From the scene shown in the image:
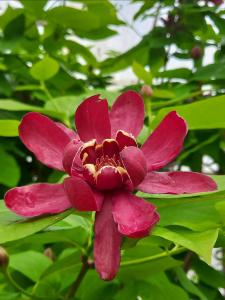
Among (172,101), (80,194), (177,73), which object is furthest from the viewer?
(177,73)

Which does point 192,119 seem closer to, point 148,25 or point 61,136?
point 61,136

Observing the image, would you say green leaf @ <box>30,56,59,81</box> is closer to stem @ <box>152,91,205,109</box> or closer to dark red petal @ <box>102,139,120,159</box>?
stem @ <box>152,91,205,109</box>

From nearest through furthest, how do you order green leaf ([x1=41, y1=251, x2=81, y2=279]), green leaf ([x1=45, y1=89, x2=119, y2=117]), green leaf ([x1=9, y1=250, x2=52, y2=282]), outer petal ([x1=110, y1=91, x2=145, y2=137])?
outer petal ([x1=110, y1=91, x2=145, y2=137]) → green leaf ([x1=41, y1=251, x2=81, y2=279]) → green leaf ([x1=9, y1=250, x2=52, y2=282]) → green leaf ([x1=45, y1=89, x2=119, y2=117])

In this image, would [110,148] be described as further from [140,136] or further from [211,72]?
[211,72]

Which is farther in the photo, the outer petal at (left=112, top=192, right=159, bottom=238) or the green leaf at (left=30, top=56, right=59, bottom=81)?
the green leaf at (left=30, top=56, right=59, bottom=81)

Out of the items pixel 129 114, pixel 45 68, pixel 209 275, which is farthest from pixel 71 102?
pixel 129 114

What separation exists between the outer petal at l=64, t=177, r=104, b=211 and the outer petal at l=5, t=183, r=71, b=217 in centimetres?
3

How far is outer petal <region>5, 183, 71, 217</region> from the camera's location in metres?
0.41

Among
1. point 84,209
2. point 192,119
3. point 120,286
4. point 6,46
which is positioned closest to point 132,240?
point 84,209

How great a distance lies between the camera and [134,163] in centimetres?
41

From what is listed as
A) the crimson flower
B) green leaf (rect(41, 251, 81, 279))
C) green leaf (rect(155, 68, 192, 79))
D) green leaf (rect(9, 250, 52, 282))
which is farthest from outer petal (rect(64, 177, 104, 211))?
green leaf (rect(155, 68, 192, 79))

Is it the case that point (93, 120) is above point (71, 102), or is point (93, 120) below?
above

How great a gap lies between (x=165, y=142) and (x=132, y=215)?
0.25 ft

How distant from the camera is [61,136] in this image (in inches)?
18.1
